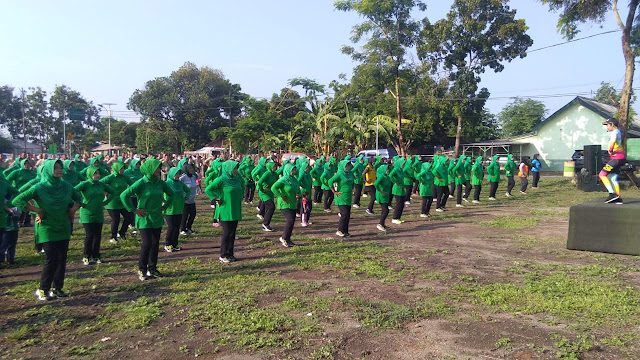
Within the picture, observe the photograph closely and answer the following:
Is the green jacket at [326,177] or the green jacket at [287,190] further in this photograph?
the green jacket at [326,177]

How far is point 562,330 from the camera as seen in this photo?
4.86 metres

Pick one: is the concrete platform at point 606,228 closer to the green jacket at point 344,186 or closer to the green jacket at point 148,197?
the green jacket at point 344,186

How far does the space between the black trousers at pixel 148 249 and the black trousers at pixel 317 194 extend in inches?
369

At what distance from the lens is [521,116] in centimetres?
5859

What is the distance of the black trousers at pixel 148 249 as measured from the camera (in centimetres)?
673

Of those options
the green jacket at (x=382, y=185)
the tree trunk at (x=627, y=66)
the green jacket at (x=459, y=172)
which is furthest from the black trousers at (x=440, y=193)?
the tree trunk at (x=627, y=66)

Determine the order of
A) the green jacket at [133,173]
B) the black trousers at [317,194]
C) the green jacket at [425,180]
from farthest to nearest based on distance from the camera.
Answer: the black trousers at [317,194] < the green jacket at [425,180] < the green jacket at [133,173]

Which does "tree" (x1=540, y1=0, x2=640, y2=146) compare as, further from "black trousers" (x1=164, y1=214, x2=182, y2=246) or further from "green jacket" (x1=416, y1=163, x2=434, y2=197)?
"black trousers" (x1=164, y1=214, x2=182, y2=246)

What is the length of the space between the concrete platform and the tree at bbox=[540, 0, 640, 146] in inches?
593

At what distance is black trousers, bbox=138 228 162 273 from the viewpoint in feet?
22.1

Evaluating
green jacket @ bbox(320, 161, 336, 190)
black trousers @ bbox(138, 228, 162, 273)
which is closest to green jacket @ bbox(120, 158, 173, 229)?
black trousers @ bbox(138, 228, 162, 273)

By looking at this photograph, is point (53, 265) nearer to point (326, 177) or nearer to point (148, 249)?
point (148, 249)

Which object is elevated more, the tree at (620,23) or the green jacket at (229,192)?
the tree at (620,23)

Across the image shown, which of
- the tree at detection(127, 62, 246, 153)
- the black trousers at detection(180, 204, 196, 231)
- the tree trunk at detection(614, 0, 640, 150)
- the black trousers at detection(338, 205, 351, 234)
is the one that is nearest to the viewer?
the black trousers at detection(338, 205, 351, 234)
